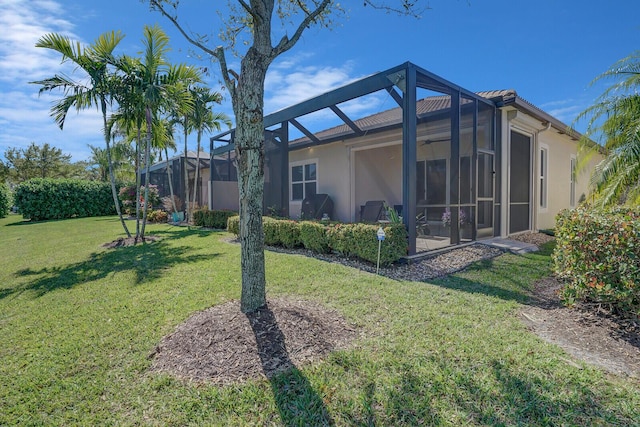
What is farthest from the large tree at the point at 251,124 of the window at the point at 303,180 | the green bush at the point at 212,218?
the window at the point at 303,180

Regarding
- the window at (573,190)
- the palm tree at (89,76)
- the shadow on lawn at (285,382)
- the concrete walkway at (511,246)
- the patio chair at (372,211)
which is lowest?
the shadow on lawn at (285,382)

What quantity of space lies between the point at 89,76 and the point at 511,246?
35.4ft

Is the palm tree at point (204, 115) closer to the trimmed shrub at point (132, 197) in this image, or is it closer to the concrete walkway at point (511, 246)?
the trimmed shrub at point (132, 197)

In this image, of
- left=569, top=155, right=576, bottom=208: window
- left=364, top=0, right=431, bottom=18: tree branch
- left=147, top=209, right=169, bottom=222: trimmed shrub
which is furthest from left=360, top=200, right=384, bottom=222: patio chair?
left=147, top=209, right=169, bottom=222: trimmed shrub

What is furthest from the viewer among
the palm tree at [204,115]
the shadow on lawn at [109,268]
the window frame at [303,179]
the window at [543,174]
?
the palm tree at [204,115]

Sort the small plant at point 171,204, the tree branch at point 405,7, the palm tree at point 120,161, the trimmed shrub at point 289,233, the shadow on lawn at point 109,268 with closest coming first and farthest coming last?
the tree branch at point 405,7
the shadow on lawn at point 109,268
the trimmed shrub at point 289,233
the small plant at point 171,204
the palm tree at point 120,161

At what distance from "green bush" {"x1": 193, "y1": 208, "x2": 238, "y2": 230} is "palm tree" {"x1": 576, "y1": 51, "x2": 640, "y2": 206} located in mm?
10728

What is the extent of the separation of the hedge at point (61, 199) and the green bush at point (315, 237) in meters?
18.7

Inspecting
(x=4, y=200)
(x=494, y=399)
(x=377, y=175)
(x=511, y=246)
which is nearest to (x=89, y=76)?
(x=377, y=175)

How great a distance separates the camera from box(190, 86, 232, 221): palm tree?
12828 mm

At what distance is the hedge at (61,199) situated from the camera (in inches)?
682

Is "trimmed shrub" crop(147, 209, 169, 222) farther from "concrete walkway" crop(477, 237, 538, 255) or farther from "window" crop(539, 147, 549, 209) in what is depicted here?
"window" crop(539, 147, 549, 209)

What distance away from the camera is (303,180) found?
12.6 metres

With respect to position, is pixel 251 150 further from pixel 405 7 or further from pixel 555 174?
pixel 555 174
